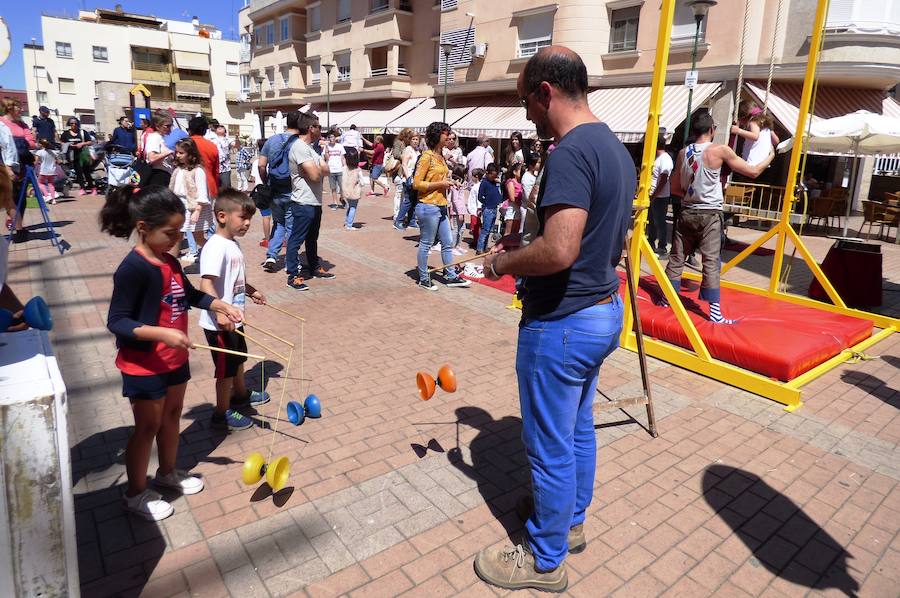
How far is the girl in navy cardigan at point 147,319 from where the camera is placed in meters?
2.59

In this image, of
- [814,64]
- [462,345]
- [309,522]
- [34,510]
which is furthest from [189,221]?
[814,64]

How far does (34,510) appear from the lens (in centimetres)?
194

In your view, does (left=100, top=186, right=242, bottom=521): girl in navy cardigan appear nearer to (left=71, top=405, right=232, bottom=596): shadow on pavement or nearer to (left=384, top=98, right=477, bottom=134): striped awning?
(left=71, top=405, right=232, bottom=596): shadow on pavement

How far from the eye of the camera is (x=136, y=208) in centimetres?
266

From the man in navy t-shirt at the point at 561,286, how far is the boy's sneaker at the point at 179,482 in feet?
5.31

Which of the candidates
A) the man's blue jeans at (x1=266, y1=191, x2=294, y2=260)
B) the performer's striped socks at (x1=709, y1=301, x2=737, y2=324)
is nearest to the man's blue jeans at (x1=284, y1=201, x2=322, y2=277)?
the man's blue jeans at (x1=266, y1=191, x2=294, y2=260)

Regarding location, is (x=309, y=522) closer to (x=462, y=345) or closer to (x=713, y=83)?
(x=462, y=345)

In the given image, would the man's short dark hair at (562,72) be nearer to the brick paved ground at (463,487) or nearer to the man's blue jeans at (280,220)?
the brick paved ground at (463,487)

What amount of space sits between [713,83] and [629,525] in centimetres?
1765

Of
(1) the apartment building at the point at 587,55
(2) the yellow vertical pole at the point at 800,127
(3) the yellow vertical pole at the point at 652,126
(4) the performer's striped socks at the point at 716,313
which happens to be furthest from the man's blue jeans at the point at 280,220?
(1) the apartment building at the point at 587,55

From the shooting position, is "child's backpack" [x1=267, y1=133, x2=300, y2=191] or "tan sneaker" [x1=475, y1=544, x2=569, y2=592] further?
"child's backpack" [x1=267, y1=133, x2=300, y2=191]

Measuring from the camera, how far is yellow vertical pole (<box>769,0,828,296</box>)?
5.88m

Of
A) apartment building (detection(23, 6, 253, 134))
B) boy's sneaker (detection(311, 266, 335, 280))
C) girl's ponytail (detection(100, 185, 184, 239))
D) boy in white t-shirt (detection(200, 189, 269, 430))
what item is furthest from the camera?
apartment building (detection(23, 6, 253, 134))

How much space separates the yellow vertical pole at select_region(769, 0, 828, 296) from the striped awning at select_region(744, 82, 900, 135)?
11499mm
